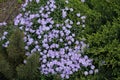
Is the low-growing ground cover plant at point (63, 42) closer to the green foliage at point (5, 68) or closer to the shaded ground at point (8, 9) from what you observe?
the green foliage at point (5, 68)

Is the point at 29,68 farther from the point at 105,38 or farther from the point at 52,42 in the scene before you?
the point at 105,38

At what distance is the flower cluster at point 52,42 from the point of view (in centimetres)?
397

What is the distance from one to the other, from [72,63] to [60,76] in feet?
0.83

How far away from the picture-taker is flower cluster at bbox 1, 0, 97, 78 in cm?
397

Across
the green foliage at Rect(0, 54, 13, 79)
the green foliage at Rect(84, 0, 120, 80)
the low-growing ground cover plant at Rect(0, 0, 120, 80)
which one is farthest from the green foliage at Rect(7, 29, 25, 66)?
the green foliage at Rect(84, 0, 120, 80)

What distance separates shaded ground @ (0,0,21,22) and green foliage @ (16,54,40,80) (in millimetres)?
1219

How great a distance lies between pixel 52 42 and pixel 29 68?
624 mm

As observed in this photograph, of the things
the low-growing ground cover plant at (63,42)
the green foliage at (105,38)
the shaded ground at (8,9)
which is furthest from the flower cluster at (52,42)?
the shaded ground at (8,9)

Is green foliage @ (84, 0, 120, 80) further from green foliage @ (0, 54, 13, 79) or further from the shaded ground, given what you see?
the shaded ground

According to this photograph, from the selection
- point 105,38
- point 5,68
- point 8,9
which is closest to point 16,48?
point 5,68

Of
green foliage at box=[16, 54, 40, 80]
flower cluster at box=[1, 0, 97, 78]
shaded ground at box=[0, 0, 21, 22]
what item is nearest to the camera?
green foliage at box=[16, 54, 40, 80]

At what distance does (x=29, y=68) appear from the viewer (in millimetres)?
3707

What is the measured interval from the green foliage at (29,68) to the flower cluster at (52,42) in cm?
19

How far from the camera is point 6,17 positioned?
15.9 feet
